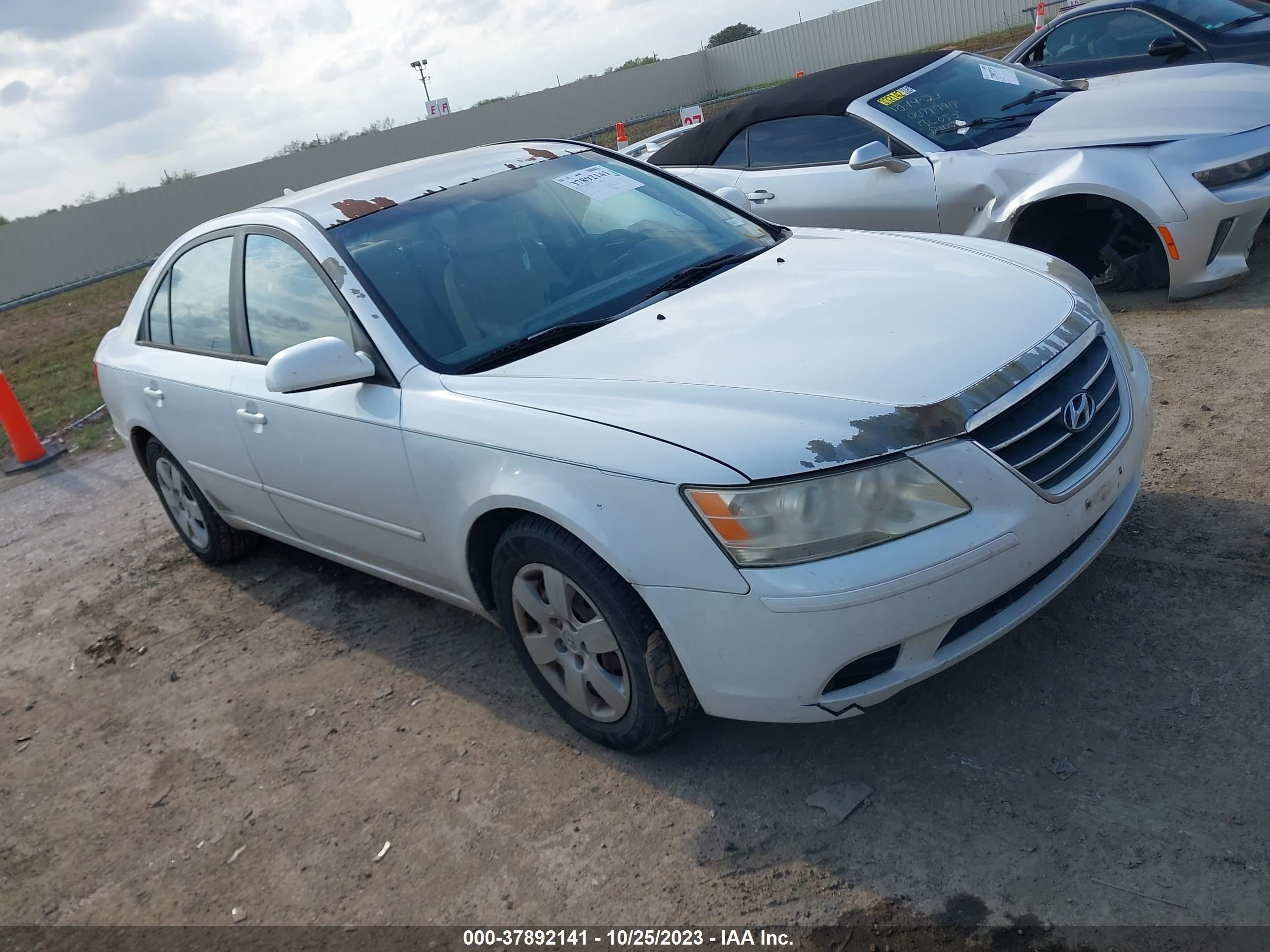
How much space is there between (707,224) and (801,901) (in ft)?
8.18

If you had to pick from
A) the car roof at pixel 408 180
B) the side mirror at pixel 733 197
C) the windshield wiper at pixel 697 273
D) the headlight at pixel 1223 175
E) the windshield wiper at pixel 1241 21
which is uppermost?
the car roof at pixel 408 180

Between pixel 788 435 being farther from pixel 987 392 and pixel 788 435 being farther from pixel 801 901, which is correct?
pixel 801 901

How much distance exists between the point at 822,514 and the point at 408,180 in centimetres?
233

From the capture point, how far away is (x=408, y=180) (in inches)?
158

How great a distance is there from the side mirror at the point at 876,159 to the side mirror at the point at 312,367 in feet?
12.1

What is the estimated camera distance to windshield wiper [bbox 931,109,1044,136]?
241 inches

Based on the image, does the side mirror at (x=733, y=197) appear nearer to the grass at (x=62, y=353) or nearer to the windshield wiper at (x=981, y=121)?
the windshield wiper at (x=981, y=121)

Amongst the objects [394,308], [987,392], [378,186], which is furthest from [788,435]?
[378,186]

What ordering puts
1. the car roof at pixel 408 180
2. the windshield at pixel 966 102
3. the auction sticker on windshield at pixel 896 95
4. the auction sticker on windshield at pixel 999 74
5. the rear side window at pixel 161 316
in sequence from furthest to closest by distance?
the auction sticker on windshield at pixel 999 74 < the auction sticker on windshield at pixel 896 95 < the windshield at pixel 966 102 < the rear side window at pixel 161 316 < the car roof at pixel 408 180

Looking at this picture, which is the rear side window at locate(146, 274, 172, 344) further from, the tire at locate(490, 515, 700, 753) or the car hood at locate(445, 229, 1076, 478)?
the tire at locate(490, 515, 700, 753)

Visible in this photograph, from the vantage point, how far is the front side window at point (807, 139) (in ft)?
20.8

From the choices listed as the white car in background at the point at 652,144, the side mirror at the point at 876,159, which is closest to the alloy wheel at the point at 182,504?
the side mirror at the point at 876,159

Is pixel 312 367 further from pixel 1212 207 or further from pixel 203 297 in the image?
pixel 1212 207

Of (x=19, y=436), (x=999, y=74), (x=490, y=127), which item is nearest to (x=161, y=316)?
(x=19, y=436)
